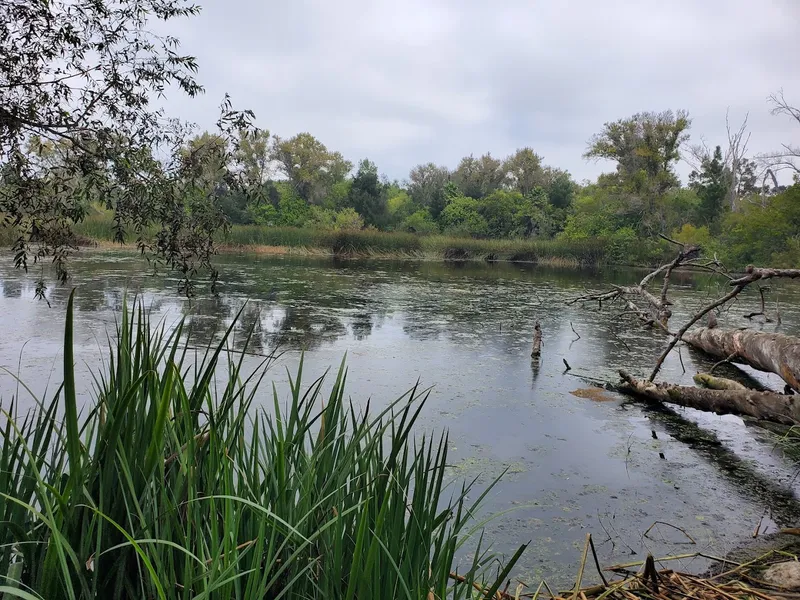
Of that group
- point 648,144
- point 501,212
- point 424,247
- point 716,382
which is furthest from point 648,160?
point 716,382

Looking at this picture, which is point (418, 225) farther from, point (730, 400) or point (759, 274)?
point (759, 274)

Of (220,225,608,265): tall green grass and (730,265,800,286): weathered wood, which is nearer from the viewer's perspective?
(730,265,800,286): weathered wood

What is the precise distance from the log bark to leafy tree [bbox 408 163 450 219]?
3604 cm

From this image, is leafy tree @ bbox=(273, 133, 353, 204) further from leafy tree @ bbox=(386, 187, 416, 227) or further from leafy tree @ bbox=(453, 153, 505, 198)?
leafy tree @ bbox=(453, 153, 505, 198)

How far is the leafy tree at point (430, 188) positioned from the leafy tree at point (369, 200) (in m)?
4.71

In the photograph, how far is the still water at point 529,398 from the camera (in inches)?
120

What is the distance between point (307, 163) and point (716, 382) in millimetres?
44219

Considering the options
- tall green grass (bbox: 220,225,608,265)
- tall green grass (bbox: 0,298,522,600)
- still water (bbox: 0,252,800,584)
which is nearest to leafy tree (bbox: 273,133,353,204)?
tall green grass (bbox: 220,225,608,265)

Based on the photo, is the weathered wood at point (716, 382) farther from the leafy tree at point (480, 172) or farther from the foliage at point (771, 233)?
the leafy tree at point (480, 172)

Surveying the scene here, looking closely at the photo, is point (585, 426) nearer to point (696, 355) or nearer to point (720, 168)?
point (696, 355)

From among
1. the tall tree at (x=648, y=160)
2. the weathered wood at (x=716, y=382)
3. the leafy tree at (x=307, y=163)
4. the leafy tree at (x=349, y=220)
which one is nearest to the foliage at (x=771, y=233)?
the tall tree at (x=648, y=160)

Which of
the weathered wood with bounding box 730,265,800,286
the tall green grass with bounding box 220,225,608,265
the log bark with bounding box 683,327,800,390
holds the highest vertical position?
the tall green grass with bounding box 220,225,608,265

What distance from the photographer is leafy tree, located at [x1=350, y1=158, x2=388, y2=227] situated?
37.9 metres

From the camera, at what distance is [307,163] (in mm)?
46906
